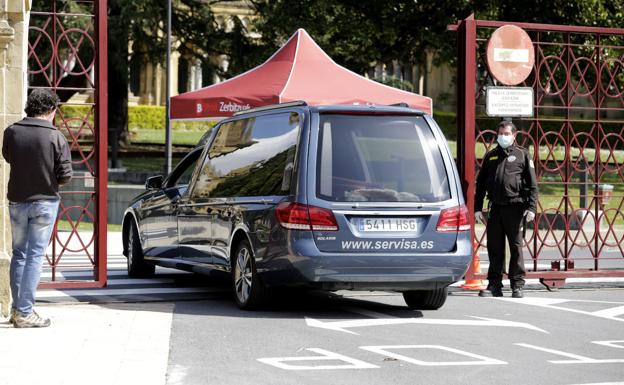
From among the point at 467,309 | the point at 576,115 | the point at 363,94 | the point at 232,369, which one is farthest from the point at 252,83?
the point at 576,115

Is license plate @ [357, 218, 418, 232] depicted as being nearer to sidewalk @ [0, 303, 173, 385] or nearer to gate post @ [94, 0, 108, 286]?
sidewalk @ [0, 303, 173, 385]

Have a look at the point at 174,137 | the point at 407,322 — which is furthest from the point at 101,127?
the point at 174,137

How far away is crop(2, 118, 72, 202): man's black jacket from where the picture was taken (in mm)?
9969

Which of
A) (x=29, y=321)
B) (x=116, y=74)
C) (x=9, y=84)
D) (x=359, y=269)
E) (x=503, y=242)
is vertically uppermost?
(x=116, y=74)

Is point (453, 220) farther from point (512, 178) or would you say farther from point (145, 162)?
point (145, 162)

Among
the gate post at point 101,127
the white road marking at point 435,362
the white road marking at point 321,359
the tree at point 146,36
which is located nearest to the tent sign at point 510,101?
the gate post at point 101,127

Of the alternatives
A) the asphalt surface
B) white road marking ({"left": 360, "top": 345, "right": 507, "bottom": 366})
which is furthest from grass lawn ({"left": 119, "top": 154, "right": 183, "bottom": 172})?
white road marking ({"left": 360, "top": 345, "right": 507, "bottom": 366})

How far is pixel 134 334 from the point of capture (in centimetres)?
973

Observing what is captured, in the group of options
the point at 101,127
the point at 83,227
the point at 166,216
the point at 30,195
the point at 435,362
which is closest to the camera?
the point at 435,362

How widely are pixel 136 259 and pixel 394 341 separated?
19.3 feet

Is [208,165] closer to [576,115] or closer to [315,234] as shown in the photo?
[315,234]

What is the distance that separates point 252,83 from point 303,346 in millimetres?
11064

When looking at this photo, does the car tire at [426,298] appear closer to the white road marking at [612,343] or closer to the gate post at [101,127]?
the white road marking at [612,343]

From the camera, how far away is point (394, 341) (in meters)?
9.63
